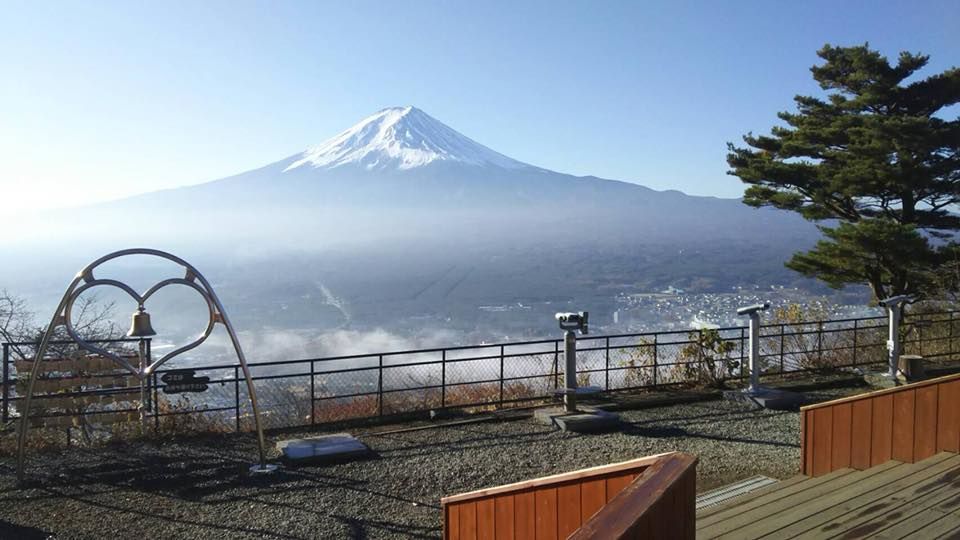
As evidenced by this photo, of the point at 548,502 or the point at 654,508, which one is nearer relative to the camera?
the point at 654,508

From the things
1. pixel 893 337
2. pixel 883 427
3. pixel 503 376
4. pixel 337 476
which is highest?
pixel 883 427

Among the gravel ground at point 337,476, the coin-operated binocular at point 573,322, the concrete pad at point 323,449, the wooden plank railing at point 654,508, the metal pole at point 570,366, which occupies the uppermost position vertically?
the wooden plank railing at point 654,508

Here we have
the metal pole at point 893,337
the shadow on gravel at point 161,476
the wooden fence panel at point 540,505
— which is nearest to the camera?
the wooden fence panel at point 540,505

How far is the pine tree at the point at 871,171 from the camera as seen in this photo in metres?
16.2

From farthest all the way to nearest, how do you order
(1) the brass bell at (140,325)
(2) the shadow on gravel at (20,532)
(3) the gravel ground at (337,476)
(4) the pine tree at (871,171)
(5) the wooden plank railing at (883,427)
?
(4) the pine tree at (871,171) < (1) the brass bell at (140,325) < (3) the gravel ground at (337,476) < (2) the shadow on gravel at (20,532) < (5) the wooden plank railing at (883,427)

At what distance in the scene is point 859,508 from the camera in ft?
14.0

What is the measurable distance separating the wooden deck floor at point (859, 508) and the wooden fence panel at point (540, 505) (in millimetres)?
871

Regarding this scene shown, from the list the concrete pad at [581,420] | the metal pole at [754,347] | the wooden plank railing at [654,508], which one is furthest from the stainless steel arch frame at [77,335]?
the metal pole at [754,347]

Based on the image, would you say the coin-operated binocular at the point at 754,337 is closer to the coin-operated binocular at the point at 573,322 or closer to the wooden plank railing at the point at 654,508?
the coin-operated binocular at the point at 573,322

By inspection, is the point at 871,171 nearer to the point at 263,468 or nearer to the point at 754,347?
the point at 754,347

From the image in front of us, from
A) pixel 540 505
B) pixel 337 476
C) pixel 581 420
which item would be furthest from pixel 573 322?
pixel 540 505

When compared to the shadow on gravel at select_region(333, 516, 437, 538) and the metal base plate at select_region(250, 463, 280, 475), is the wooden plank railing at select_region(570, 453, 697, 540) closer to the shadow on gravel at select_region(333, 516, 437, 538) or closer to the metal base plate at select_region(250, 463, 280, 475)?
the shadow on gravel at select_region(333, 516, 437, 538)

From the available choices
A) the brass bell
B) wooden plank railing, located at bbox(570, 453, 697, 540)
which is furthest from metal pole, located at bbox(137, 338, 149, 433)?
wooden plank railing, located at bbox(570, 453, 697, 540)

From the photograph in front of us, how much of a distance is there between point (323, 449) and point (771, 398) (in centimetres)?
650
